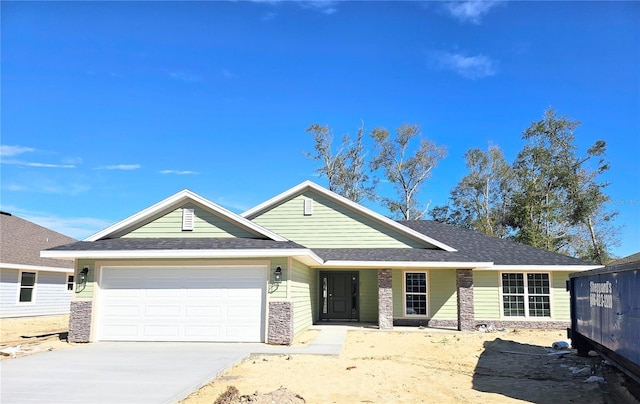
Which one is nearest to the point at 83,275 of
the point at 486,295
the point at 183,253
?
the point at 183,253

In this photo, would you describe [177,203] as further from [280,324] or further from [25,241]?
[25,241]

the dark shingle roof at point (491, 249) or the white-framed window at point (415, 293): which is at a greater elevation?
the dark shingle roof at point (491, 249)

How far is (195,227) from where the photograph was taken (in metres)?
13.7

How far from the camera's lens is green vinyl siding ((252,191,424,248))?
1816 cm

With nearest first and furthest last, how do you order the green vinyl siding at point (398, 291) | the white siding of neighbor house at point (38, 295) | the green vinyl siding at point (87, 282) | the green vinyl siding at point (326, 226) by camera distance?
the green vinyl siding at point (87, 282) < the green vinyl siding at point (398, 291) < the green vinyl siding at point (326, 226) < the white siding of neighbor house at point (38, 295)

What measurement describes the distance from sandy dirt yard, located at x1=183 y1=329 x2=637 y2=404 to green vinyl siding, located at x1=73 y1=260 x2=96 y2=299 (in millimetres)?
5591

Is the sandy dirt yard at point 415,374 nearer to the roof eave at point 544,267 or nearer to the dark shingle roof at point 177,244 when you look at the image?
the dark shingle roof at point 177,244

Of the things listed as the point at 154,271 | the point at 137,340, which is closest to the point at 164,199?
the point at 154,271

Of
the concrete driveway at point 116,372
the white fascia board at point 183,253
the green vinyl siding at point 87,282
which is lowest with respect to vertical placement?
the concrete driveway at point 116,372

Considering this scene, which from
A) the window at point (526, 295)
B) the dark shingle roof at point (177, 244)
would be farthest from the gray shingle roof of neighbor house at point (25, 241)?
the window at point (526, 295)

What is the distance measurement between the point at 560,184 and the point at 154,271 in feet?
105

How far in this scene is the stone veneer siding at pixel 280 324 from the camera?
12.3m

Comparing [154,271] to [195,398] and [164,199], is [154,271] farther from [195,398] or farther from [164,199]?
[195,398]

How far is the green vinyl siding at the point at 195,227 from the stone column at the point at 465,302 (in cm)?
786
